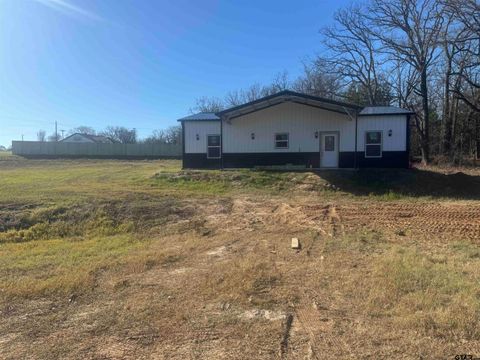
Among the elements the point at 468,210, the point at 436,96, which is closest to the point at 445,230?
the point at 468,210

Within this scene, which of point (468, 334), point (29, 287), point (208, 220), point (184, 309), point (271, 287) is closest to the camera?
point (468, 334)

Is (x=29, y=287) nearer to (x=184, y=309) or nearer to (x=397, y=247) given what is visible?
(x=184, y=309)

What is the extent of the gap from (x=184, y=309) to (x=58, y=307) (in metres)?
1.72

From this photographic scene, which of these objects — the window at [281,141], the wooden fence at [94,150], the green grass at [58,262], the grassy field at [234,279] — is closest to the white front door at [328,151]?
the window at [281,141]

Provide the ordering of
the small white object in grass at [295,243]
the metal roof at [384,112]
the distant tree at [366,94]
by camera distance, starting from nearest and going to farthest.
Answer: the small white object in grass at [295,243] < the metal roof at [384,112] < the distant tree at [366,94]

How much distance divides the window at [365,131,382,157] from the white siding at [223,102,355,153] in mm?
726

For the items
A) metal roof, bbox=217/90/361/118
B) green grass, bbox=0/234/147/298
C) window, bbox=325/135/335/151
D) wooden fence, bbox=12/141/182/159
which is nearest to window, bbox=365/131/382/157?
window, bbox=325/135/335/151

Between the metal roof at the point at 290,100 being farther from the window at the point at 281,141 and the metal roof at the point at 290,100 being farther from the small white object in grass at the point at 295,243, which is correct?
the small white object in grass at the point at 295,243

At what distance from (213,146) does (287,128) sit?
168 inches

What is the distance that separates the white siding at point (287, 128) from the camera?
20.8 meters

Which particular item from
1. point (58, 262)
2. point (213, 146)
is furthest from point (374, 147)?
point (58, 262)

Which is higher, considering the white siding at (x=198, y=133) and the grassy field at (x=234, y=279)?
the white siding at (x=198, y=133)

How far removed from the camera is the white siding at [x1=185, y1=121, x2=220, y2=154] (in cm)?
2217

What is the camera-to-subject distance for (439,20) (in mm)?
29281
